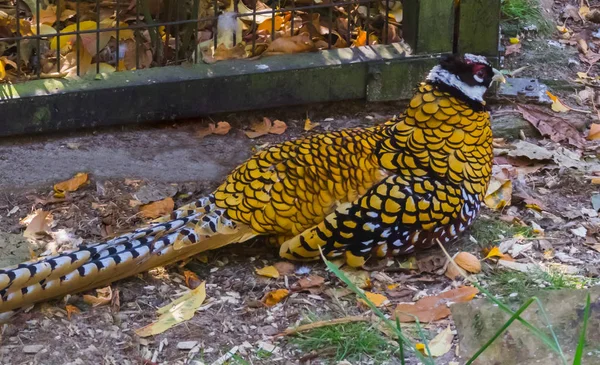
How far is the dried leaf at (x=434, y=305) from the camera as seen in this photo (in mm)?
3750

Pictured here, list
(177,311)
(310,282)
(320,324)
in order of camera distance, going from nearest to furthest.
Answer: (320,324) → (177,311) → (310,282)

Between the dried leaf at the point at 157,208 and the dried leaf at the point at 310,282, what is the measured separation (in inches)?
32.5

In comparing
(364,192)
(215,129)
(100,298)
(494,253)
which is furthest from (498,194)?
(100,298)

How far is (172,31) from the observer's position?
18.2ft

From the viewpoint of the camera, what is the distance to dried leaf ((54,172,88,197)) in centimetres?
464

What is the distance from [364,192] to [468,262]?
21.5 inches

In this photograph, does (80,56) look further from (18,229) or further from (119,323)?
(119,323)

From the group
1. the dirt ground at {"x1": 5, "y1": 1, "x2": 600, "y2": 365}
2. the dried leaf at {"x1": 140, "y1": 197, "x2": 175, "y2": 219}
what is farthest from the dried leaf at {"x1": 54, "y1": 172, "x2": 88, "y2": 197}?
the dried leaf at {"x1": 140, "y1": 197, "x2": 175, "y2": 219}

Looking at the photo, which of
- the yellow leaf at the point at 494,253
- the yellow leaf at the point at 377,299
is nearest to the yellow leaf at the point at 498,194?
the yellow leaf at the point at 494,253

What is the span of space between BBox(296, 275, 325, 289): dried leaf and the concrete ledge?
1.52 meters

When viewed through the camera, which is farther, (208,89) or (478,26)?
(478,26)

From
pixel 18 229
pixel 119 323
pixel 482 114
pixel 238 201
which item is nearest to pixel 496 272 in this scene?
pixel 482 114

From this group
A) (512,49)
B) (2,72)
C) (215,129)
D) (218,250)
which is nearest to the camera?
(218,250)

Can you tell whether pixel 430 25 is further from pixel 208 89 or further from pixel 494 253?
pixel 494 253
